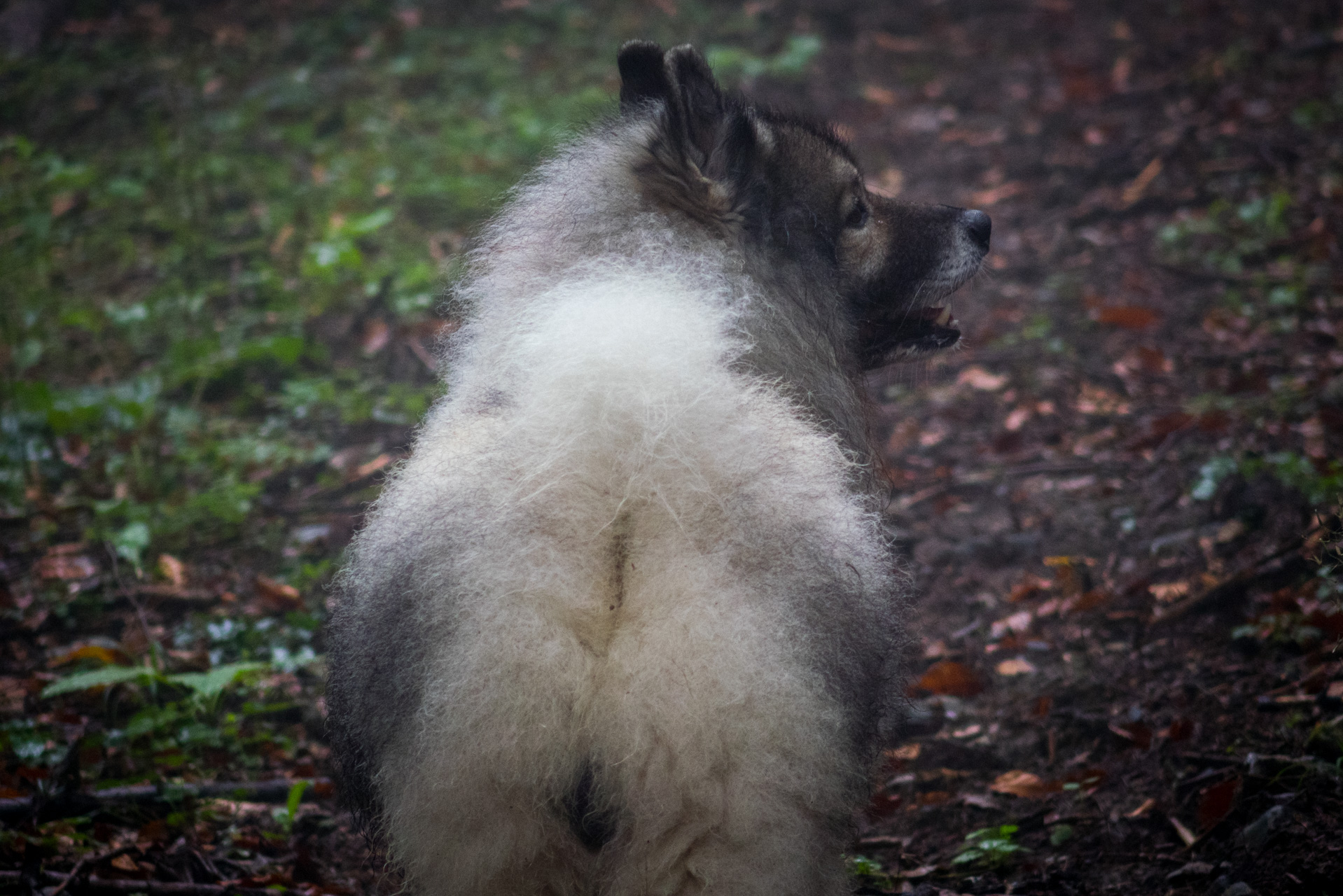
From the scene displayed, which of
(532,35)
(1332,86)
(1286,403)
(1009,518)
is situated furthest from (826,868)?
(532,35)

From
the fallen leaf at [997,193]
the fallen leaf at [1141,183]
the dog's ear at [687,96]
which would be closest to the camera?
the dog's ear at [687,96]

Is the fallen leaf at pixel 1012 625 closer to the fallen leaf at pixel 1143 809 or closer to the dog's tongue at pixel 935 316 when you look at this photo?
the fallen leaf at pixel 1143 809

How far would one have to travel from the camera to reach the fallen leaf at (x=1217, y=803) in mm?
2875

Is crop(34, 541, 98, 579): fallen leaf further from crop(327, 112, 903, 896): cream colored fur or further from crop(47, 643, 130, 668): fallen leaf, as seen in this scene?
crop(327, 112, 903, 896): cream colored fur

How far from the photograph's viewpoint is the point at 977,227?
3.59 m

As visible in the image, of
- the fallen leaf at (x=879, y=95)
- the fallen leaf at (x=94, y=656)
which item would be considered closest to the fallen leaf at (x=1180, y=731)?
the fallen leaf at (x=94, y=656)

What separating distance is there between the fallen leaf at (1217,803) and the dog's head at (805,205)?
1.67 metres

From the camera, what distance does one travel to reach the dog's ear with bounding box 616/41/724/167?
9.16 feet

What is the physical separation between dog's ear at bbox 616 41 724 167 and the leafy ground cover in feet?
3.44

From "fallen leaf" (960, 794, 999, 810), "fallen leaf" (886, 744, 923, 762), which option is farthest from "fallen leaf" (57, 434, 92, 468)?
"fallen leaf" (960, 794, 999, 810)

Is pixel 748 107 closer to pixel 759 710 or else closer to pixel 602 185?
pixel 602 185

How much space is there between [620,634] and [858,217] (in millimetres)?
1935

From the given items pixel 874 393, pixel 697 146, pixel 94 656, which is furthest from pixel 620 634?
pixel 874 393

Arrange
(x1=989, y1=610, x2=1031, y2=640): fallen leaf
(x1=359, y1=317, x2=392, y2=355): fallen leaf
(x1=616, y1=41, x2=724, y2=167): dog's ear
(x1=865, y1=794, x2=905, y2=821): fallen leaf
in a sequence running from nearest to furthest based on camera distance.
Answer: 1. (x1=616, y1=41, x2=724, y2=167): dog's ear
2. (x1=865, y1=794, x2=905, y2=821): fallen leaf
3. (x1=989, y1=610, x2=1031, y2=640): fallen leaf
4. (x1=359, y1=317, x2=392, y2=355): fallen leaf
